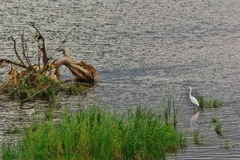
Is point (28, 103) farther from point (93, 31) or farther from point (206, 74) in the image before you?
point (93, 31)

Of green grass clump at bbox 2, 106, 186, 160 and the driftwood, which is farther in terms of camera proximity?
the driftwood

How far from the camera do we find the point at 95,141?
11.9m

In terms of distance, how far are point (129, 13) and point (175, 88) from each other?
3279 cm

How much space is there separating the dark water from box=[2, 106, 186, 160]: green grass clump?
1188 millimetres

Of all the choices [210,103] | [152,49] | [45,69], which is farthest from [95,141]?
[152,49]

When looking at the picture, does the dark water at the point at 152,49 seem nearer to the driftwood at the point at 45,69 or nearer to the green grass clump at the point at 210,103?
the green grass clump at the point at 210,103

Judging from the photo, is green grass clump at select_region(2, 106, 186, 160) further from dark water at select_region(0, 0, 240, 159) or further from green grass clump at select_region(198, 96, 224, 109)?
green grass clump at select_region(198, 96, 224, 109)

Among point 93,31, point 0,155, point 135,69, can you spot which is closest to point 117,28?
point 93,31

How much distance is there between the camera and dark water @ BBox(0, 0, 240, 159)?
65.6 feet

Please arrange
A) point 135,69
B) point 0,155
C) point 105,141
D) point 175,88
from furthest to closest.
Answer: point 135,69 → point 175,88 → point 0,155 → point 105,141

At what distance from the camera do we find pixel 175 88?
82.0 feet

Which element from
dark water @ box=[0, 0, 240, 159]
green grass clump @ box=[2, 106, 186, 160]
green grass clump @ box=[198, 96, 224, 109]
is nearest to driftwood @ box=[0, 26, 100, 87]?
dark water @ box=[0, 0, 240, 159]

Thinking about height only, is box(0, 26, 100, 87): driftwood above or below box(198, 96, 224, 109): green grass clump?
above

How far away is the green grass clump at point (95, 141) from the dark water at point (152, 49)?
3.90 ft
